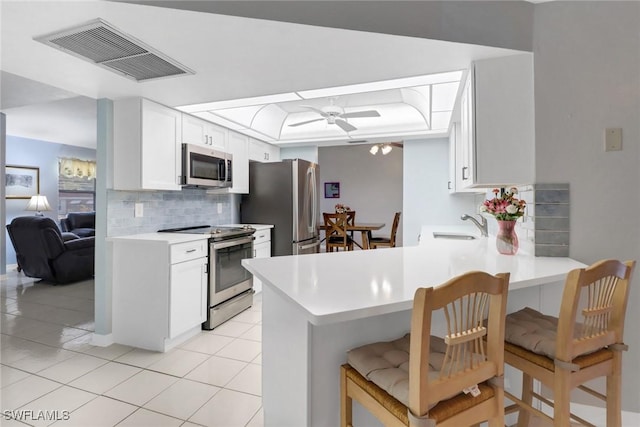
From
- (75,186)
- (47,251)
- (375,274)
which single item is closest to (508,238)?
(375,274)

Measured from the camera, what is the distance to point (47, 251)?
438cm

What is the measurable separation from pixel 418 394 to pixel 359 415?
62 cm

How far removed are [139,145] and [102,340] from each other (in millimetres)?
1674

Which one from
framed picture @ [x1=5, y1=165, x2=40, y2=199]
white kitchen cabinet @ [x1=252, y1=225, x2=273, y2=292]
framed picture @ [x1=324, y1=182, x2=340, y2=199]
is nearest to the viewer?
white kitchen cabinet @ [x1=252, y1=225, x2=273, y2=292]

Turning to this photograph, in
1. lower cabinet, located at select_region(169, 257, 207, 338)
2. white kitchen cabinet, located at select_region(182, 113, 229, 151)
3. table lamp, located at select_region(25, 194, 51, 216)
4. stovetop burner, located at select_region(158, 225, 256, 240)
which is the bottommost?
lower cabinet, located at select_region(169, 257, 207, 338)

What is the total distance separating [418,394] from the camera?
33.9 inches

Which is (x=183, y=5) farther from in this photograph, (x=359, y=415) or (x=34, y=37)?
(x=359, y=415)

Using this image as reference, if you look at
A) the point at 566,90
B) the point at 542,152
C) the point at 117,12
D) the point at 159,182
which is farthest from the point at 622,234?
the point at 159,182

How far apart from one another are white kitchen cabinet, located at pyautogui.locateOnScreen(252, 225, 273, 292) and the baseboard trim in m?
1.50

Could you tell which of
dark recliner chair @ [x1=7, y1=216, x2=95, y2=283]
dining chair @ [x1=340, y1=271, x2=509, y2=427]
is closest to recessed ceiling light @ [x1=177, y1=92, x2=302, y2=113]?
dining chair @ [x1=340, y1=271, x2=509, y2=427]

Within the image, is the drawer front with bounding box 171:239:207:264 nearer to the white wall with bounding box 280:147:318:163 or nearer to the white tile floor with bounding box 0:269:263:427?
the white tile floor with bounding box 0:269:263:427

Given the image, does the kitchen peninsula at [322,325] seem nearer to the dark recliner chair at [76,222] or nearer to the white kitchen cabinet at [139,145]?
the white kitchen cabinet at [139,145]

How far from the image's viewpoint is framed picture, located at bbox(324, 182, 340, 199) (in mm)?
7887

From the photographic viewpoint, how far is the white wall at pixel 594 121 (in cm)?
178
